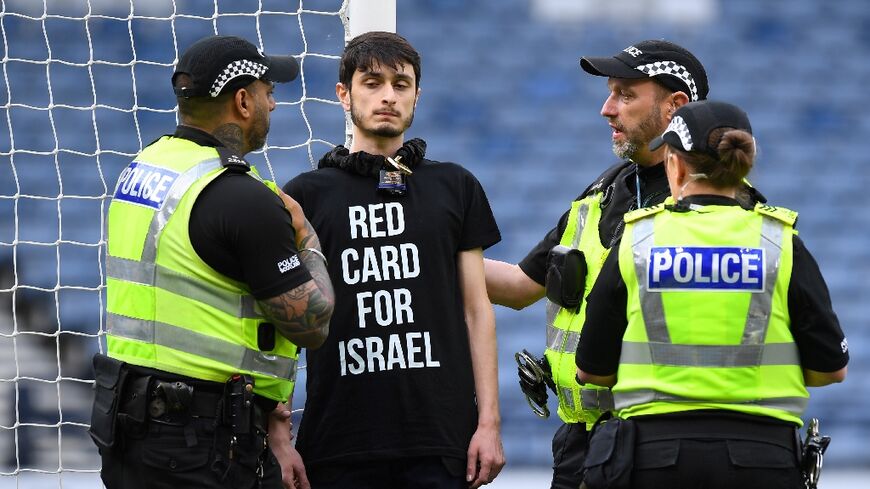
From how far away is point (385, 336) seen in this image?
133 inches

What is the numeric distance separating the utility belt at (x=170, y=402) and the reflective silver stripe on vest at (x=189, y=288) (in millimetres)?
A: 155

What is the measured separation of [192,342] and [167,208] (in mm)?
304

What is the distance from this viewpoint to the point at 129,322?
305cm

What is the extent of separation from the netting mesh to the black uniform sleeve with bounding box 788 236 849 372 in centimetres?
414

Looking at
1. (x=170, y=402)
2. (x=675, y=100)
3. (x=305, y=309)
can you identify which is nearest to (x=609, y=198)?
(x=675, y=100)

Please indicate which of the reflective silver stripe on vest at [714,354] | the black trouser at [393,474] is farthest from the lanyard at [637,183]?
the black trouser at [393,474]

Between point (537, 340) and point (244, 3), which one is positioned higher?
point (244, 3)

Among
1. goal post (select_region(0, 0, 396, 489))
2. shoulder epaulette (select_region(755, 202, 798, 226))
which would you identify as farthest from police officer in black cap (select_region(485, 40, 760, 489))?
goal post (select_region(0, 0, 396, 489))

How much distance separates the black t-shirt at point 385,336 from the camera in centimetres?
335

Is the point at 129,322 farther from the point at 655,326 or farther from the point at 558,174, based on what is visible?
the point at 558,174

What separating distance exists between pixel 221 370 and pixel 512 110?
5.53 meters

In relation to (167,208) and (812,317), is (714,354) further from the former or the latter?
(167,208)

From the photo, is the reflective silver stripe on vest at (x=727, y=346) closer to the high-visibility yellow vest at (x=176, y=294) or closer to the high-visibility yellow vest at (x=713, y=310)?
the high-visibility yellow vest at (x=713, y=310)

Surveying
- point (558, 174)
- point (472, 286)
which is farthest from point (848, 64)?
point (472, 286)
